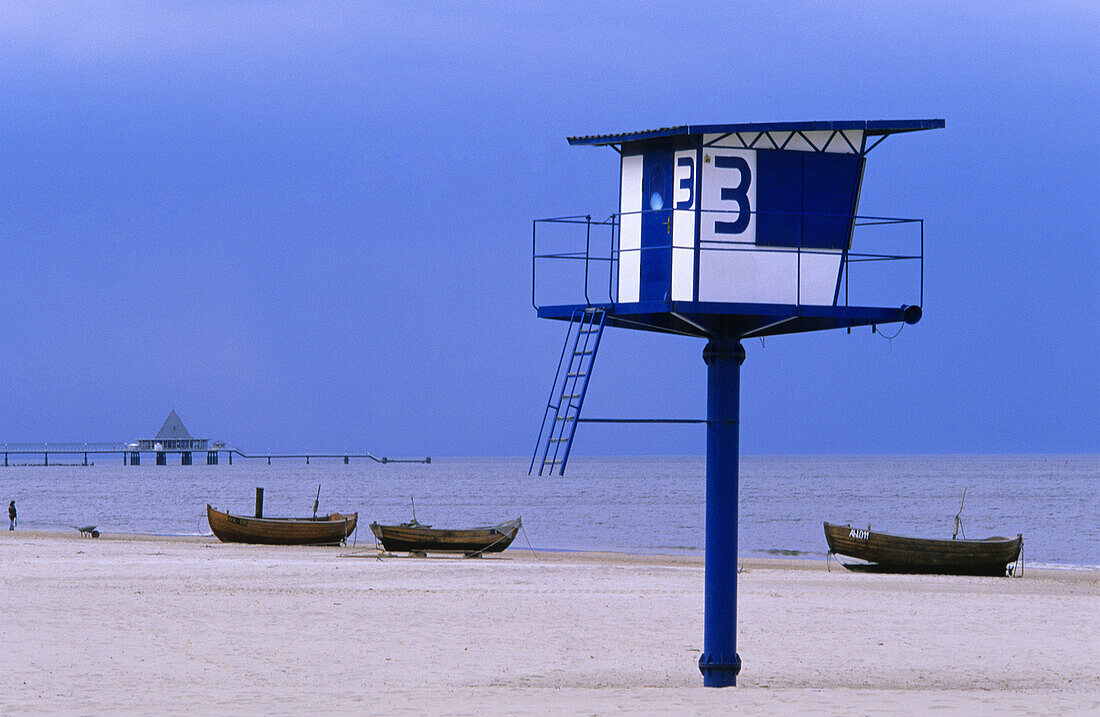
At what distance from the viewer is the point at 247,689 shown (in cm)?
1266

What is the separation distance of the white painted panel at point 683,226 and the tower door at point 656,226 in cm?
6

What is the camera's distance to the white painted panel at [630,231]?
1160 cm

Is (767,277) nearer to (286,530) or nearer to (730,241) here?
(730,241)

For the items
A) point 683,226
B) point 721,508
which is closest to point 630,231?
point 683,226

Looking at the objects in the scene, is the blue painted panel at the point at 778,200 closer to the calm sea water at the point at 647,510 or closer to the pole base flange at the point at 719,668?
the pole base flange at the point at 719,668

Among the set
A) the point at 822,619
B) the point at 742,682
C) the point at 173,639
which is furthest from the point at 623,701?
the point at 822,619

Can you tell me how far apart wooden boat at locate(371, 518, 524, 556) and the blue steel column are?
23.6m

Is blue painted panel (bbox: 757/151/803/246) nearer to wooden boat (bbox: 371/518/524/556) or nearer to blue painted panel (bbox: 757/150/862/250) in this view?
blue painted panel (bbox: 757/150/862/250)

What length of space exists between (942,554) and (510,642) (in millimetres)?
19341

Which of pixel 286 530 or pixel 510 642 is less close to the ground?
pixel 510 642

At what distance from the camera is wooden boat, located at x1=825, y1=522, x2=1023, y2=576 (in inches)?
1282

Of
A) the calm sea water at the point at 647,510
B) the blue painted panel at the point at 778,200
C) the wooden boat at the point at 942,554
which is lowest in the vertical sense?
the calm sea water at the point at 647,510

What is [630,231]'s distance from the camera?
1180cm

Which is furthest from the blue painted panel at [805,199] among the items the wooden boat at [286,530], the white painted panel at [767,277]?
the wooden boat at [286,530]
